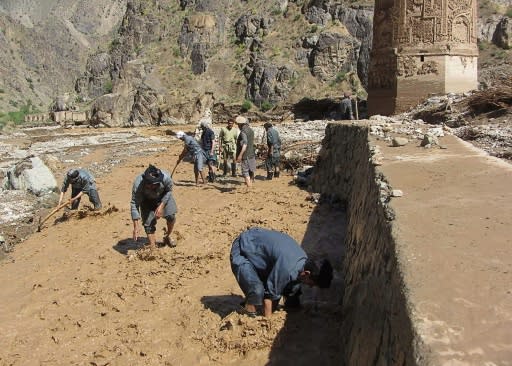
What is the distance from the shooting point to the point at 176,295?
5301mm

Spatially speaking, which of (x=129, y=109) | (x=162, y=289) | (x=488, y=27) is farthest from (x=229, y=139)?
(x=488, y=27)

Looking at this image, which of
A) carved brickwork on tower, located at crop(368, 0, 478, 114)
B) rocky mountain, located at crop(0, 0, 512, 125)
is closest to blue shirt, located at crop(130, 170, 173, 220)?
carved brickwork on tower, located at crop(368, 0, 478, 114)

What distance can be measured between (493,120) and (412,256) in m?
8.19

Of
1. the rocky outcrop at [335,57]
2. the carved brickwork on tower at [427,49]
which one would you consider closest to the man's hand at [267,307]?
the carved brickwork on tower at [427,49]

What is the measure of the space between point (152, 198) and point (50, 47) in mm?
104469

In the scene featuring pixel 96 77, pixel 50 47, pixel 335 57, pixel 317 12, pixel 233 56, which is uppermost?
pixel 50 47

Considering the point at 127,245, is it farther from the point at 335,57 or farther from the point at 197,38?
the point at 197,38

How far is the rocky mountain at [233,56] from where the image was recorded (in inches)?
1538

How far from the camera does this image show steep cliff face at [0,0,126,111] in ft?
282

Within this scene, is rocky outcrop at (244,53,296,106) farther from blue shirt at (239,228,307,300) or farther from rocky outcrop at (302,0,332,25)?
blue shirt at (239,228,307,300)

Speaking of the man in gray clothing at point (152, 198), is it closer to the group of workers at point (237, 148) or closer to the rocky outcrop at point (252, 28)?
the group of workers at point (237, 148)

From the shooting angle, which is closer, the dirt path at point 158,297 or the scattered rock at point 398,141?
the dirt path at point 158,297

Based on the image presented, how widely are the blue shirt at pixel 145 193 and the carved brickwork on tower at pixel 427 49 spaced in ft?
37.5

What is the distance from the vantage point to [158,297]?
208 inches
